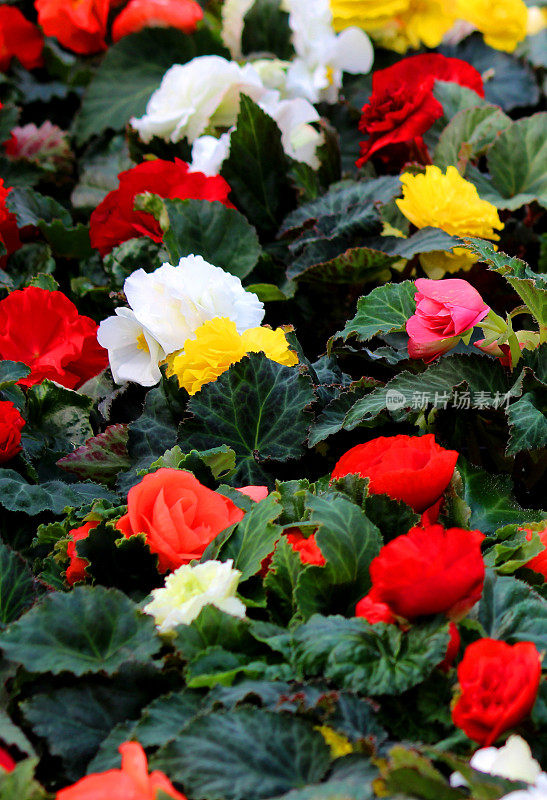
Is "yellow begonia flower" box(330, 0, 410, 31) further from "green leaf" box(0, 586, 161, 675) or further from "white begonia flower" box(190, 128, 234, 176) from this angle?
"green leaf" box(0, 586, 161, 675)

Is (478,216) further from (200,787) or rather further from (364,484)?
(200,787)

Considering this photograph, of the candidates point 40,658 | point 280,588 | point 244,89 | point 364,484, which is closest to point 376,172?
point 244,89

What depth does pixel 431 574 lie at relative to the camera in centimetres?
59

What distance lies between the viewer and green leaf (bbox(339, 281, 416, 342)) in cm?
94

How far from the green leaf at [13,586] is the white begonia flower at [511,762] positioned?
38cm

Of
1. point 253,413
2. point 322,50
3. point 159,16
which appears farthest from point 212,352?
point 159,16

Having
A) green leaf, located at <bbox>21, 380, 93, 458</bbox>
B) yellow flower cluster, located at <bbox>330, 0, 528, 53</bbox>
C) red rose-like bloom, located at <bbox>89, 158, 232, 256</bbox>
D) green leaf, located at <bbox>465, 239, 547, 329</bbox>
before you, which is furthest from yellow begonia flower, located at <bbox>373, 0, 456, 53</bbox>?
green leaf, located at <bbox>21, 380, 93, 458</bbox>

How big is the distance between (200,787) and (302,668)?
4.8 inches

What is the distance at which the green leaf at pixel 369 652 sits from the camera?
0.59 meters

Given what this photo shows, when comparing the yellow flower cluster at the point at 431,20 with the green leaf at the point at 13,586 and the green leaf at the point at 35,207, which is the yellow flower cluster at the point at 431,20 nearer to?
the green leaf at the point at 35,207

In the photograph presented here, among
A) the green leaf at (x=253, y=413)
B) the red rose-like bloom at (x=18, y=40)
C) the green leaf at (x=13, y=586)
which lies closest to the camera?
the green leaf at (x=13, y=586)

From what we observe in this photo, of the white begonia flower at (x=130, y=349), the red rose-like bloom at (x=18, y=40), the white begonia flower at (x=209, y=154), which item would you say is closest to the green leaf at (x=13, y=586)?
the white begonia flower at (x=130, y=349)

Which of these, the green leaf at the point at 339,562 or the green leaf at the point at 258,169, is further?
the green leaf at the point at 258,169

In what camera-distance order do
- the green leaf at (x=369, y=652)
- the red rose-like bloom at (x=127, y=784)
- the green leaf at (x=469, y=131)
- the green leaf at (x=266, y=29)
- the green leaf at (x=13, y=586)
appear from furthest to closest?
1. the green leaf at (x=266, y=29)
2. the green leaf at (x=469, y=131)
3. the green leaf at (x=13, y=586)
4. the green leaf at (x=369, y=652)
5. the red rose-like bloom at (x=127, y=784)
